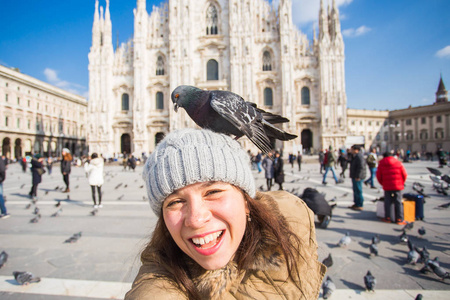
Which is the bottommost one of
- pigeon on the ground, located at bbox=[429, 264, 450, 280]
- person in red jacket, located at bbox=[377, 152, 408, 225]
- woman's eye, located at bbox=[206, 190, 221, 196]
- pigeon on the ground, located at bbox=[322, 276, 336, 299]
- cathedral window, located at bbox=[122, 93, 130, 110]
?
pigeon on the ground, located at bbox=[322, 276, 336, 299]

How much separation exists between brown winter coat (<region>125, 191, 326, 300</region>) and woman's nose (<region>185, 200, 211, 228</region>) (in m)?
0.19

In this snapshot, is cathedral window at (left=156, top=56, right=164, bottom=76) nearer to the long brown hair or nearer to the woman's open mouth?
the long brown hair

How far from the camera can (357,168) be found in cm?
562

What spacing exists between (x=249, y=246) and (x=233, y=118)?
78 cm

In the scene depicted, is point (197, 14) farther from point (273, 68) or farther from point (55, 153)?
point (55, 153)

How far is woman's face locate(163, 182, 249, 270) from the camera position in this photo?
889 mm

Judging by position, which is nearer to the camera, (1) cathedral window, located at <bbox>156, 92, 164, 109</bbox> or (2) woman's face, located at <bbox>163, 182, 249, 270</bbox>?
(2) woman's face, located at <bbox>163, 182, 249, 270</bbox>

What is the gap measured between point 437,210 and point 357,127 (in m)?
44.8

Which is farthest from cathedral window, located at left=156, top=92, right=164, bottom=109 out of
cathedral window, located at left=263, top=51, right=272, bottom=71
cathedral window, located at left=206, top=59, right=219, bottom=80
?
cathedral window, located at left=263, top=51, right=272, bottom=71

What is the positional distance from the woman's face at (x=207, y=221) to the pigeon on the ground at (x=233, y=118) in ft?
1.97

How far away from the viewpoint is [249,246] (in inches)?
40.0

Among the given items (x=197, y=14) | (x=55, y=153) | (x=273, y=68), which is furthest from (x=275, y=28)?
(x=55, y=153)

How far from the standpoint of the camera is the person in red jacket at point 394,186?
4.38 m

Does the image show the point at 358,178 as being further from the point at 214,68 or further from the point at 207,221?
the point at 214,68
